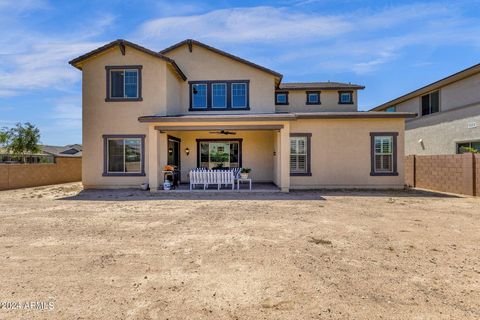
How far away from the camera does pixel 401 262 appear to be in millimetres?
4332

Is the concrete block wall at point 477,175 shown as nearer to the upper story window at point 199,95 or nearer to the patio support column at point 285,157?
the patio support column at point 285,157

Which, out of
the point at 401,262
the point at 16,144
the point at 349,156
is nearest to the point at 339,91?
the point at 349,156

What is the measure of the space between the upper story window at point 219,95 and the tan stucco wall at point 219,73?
0.84 ft

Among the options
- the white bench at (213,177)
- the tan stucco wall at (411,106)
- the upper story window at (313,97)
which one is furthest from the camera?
the upper story window at (313,97)

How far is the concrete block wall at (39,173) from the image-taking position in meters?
14.0

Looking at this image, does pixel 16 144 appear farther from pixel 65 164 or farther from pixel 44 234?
pixel 44 234

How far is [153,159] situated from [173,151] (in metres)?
2.60

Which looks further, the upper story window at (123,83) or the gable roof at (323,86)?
the gable roof at (323,86)

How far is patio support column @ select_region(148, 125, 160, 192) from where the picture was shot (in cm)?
1238

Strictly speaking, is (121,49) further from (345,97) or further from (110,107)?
(345,97)

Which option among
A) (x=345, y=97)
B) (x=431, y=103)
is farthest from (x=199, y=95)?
(x=431, y=103)

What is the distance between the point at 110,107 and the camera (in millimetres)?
13414

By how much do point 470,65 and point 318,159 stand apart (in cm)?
1021

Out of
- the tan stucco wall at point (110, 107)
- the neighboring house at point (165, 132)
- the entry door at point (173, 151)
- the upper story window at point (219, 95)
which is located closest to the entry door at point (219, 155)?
the entry door at point (173, 151)
